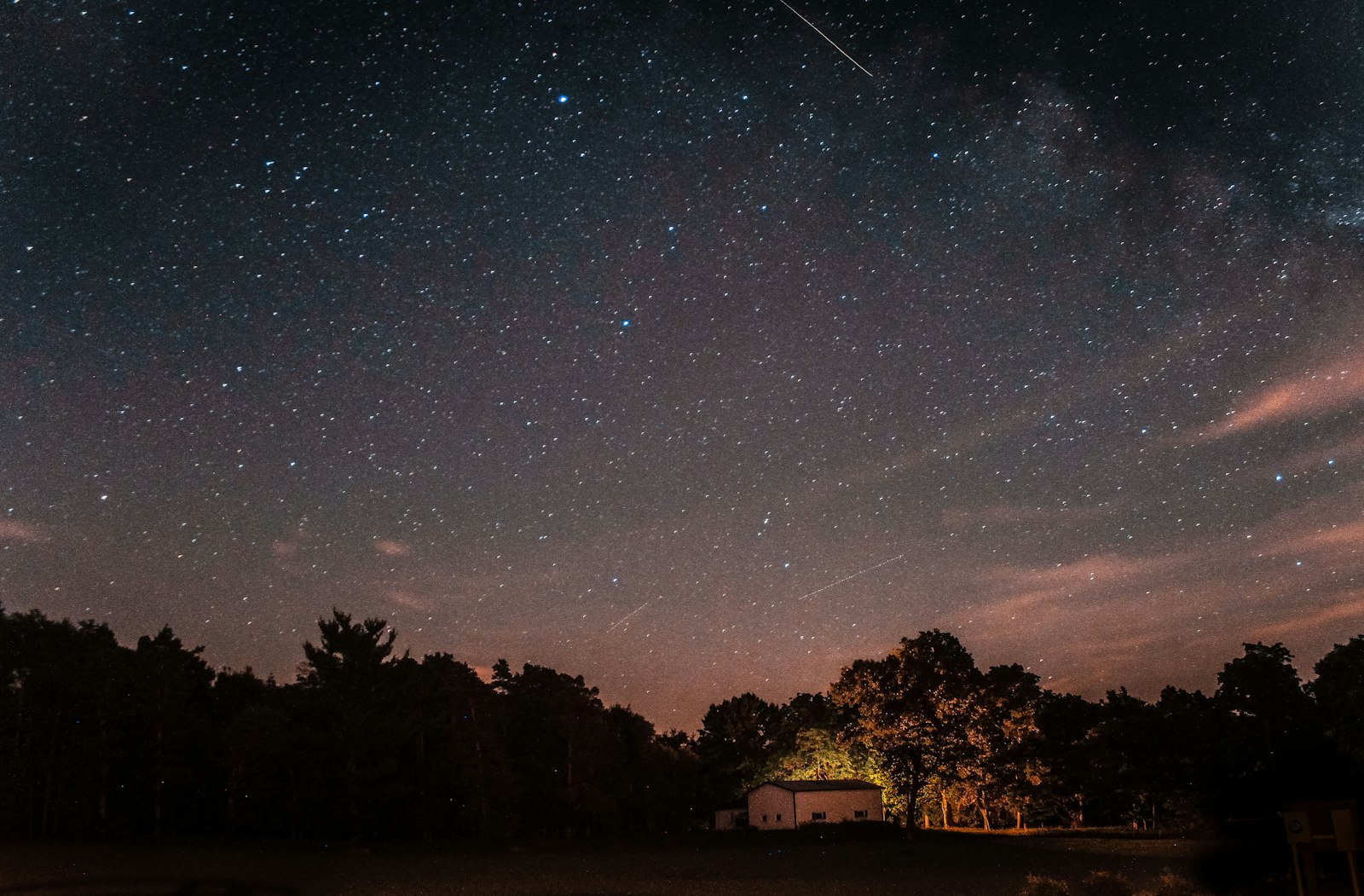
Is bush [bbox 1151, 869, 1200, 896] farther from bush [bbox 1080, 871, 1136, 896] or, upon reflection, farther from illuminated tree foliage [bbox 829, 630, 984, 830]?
illuminated tree foliage [bbox 829, 630, 984, 830]

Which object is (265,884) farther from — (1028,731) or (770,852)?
(1028,731)

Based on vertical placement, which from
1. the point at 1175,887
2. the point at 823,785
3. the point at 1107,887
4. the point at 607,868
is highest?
the point at 1175,887

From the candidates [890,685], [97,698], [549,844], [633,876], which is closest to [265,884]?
[633,876]

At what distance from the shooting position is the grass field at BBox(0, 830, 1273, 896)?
27.1 m

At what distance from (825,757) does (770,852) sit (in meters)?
23.7

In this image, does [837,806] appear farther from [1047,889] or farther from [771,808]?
[1047,889]

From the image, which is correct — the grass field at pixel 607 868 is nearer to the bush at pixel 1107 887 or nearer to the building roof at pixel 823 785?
the bush at pixel 1107 887

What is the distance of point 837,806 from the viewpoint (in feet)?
198

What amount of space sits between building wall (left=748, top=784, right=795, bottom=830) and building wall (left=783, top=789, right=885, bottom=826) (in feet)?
2.22

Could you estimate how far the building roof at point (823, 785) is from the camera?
61.3 metres

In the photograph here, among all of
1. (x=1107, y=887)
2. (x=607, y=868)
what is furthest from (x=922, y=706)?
(x=1107, y=887)

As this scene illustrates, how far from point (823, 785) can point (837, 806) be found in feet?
7.31

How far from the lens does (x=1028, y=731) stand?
52.3 metres

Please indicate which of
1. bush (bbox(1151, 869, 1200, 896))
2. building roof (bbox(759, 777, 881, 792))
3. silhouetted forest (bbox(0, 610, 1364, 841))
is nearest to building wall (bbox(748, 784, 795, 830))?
building roof (bbox(759, 777, 881, 792))
